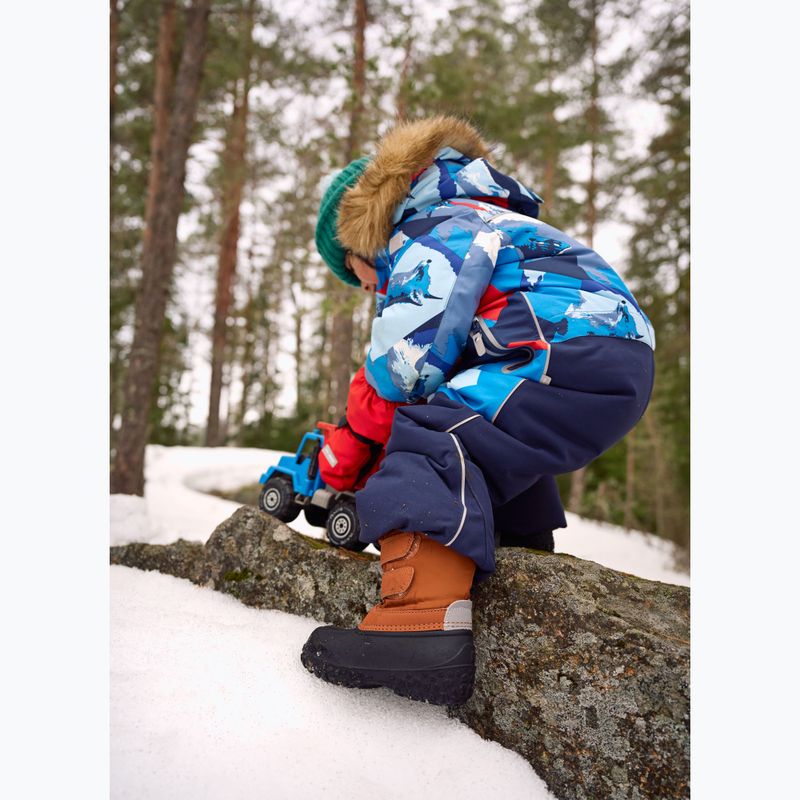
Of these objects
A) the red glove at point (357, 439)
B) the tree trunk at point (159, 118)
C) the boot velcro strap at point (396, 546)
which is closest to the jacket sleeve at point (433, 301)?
the red glove at point (357, 439)

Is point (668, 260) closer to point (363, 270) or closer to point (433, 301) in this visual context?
point (363, 270)

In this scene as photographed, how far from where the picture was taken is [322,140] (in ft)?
7.09

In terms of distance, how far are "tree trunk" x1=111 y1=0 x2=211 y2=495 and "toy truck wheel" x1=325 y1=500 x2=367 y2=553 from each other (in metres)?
1.28

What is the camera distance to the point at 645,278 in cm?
364

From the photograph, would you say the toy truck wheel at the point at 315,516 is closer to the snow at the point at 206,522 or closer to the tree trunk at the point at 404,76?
the snow at the point at 206,522

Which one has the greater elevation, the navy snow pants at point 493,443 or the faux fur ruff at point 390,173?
the faux fur ruff at point 390,173

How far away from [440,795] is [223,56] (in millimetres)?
2130

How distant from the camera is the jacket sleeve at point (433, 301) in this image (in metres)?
1.03

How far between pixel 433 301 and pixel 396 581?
48 cm

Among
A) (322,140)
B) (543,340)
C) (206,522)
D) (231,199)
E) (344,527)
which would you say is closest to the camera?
(543,340)

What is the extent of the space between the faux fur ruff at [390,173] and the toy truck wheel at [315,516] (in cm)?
66

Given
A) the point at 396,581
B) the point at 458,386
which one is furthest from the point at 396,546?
the point at 458,386
